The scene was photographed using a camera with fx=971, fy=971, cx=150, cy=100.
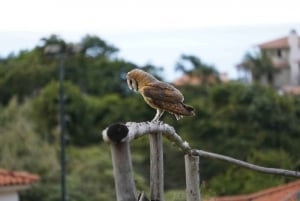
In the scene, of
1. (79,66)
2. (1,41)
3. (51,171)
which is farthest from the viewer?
(79,66)

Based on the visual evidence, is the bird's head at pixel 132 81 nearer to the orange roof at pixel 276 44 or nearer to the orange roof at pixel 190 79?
the orange roof at pixel 190 79

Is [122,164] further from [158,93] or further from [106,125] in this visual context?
[106,125]

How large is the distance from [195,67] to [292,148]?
17.6 meters

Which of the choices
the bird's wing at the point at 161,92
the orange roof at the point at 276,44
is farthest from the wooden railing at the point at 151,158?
the orange roof at the point at 276,44

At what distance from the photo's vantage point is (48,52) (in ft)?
72.9

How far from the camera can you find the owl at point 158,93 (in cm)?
339

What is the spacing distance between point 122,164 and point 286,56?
50.0m

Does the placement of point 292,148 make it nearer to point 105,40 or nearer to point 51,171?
point 51,171

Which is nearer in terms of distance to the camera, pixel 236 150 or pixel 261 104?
pixel 236 150

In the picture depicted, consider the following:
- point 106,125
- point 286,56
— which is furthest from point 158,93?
point 286,56

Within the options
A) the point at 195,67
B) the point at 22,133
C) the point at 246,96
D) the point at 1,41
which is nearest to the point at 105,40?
the point at 195,67

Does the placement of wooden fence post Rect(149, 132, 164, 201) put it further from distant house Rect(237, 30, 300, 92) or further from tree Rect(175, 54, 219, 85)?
distant house Rect(237, 30, 300, 92)

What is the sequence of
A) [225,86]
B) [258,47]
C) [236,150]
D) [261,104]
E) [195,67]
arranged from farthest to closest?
[258,47] < [195,67] < [225,86] < [261,104] < [236,150]

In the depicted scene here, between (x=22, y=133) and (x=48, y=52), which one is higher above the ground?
(x=48, y=52)
